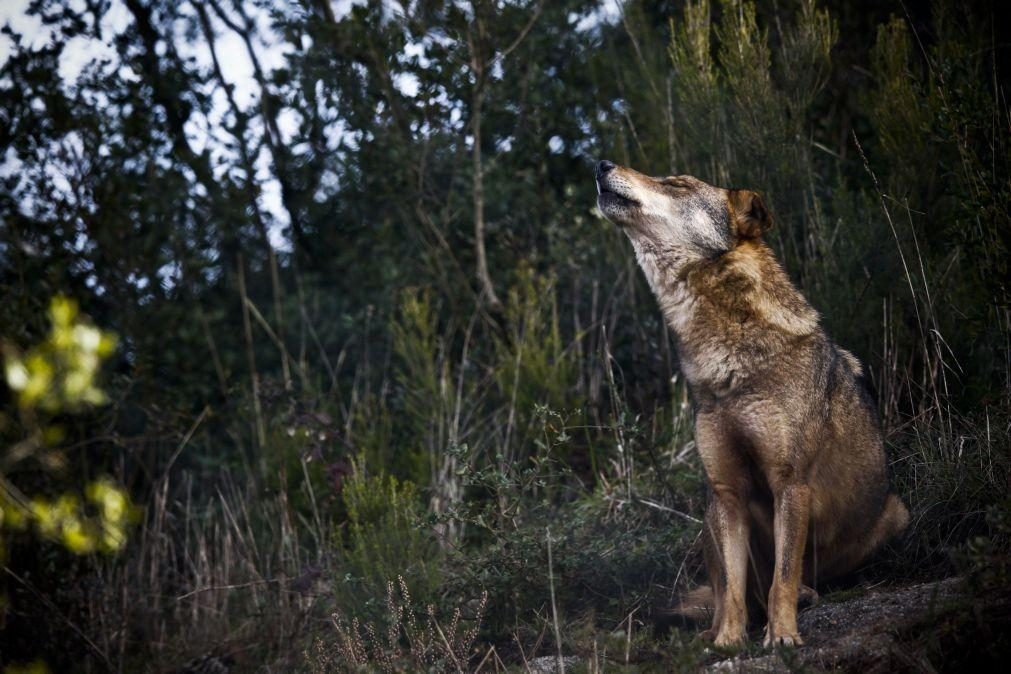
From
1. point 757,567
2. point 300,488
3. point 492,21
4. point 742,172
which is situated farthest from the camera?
point 492,21

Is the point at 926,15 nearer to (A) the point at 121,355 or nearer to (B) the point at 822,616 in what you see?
(B) the point at 822,616

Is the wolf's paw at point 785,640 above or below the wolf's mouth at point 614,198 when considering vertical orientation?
below

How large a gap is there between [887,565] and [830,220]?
2515 mm

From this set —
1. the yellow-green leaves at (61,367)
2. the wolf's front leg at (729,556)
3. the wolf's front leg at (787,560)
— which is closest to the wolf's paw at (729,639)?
the wolf's front leg at (729,556)

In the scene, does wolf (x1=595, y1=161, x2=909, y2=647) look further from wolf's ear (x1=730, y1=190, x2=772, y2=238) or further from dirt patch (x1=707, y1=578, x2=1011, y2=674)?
dirt patch (x1=707, y1=578, x2=1011, y2=674)

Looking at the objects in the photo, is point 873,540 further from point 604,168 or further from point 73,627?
point 73,627

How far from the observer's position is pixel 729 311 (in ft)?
13.9

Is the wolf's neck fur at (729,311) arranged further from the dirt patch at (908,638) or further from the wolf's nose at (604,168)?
the dirt patch at (908,638)

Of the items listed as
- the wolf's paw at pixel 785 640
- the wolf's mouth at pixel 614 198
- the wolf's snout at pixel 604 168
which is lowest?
the wolf's paw at pixel 785 640

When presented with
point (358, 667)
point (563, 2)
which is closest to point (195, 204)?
point (563, 2)

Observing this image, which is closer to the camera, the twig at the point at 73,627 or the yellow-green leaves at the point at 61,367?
the yellow-green leaves at the point at 61,367

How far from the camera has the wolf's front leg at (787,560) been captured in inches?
147

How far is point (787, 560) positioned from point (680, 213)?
1624mm

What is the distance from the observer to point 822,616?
12.9ft
